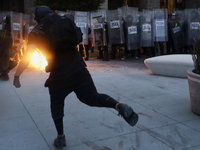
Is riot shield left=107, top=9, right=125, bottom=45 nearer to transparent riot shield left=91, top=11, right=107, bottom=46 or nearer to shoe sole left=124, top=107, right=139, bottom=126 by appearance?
transparent riot shield left=91, top=11, right=107, bottom=46

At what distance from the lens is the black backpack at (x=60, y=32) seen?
104 inches

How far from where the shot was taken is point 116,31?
11.1 metres

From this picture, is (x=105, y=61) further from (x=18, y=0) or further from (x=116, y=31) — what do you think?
(x=18, y=0)

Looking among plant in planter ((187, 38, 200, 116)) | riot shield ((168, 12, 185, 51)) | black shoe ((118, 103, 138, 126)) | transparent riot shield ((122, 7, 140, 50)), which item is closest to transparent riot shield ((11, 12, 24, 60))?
transparent riot shield ((122, 7, 140, 50))

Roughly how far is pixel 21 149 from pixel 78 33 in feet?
4.81

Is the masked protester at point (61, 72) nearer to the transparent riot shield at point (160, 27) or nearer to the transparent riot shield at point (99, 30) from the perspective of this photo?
the transparent riot shield at point (99, 30)

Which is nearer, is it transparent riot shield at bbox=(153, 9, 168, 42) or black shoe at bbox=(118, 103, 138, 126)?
black shoe at bbox=(118, 103, 138, 126)

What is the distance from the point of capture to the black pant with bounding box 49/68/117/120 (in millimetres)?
2777

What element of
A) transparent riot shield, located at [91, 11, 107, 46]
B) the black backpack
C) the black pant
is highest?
transparent riot shield, located at [91, 11, 107, 46]

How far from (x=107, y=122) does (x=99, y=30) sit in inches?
309

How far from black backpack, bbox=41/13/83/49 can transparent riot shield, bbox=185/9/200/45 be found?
9983 mm

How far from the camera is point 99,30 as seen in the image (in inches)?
437

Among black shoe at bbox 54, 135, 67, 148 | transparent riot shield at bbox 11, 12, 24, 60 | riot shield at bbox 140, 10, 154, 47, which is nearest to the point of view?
black shoe at bbox 54, 135, 67, 148

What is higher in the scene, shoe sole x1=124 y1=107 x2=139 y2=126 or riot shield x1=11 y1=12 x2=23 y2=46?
riot shield x1=11 y1=12 x2=23 y2=46
